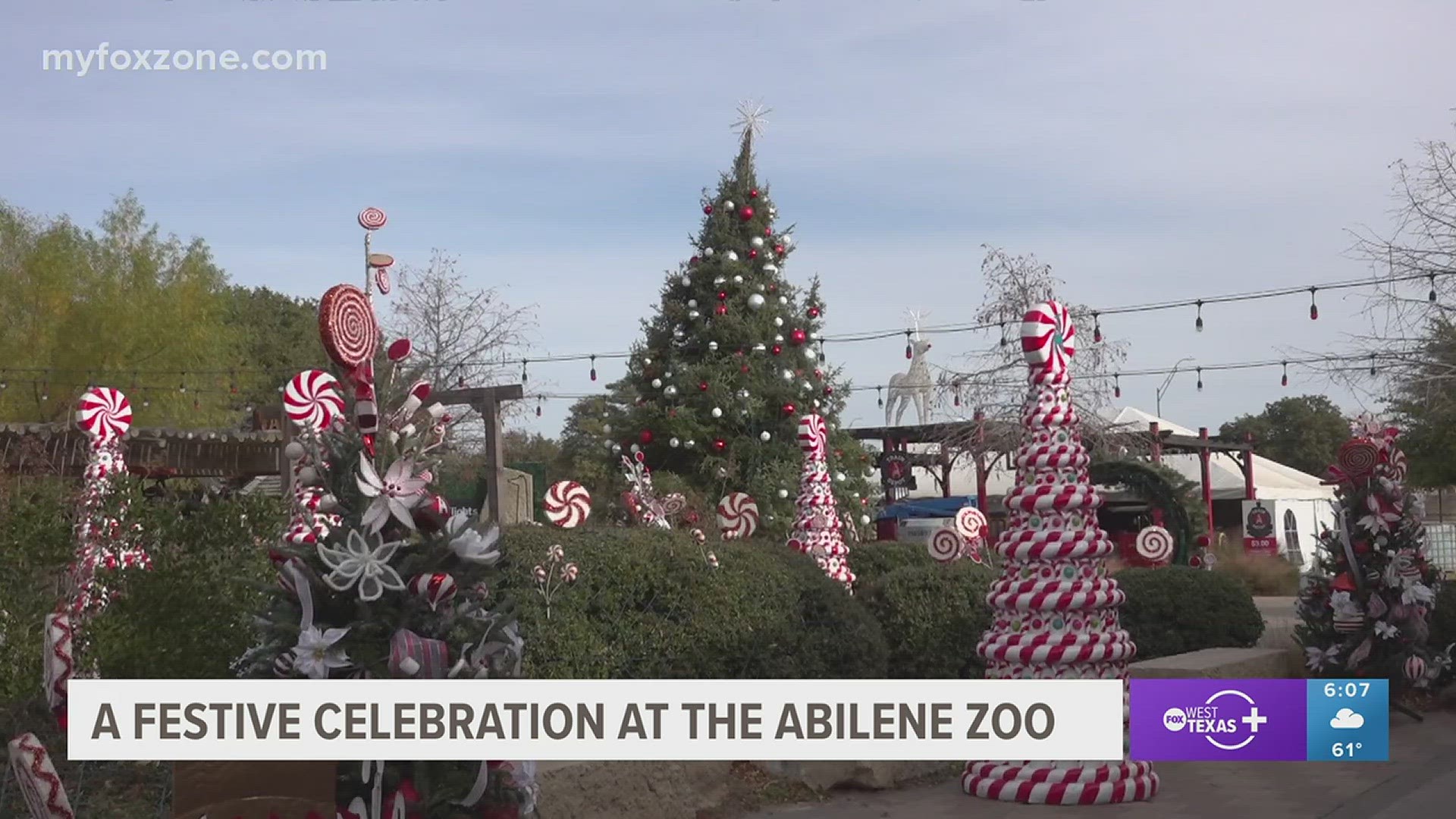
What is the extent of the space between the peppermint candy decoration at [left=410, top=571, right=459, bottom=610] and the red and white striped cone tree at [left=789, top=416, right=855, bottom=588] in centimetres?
853

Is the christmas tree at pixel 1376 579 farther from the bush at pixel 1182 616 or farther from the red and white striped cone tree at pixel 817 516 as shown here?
the red and white striped cone tree at pixel 817 516

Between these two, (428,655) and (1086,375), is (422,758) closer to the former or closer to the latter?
(428,655)

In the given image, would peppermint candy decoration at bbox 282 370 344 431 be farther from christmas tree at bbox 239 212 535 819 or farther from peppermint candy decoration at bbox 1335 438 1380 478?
peppermint candy decoration at bbox 1335 438 1380 478

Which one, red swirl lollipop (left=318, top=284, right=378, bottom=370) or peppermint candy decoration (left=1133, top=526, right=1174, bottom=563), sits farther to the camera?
peppermint candy decoration (left=1133, top=526, right=1174, bottom=563)

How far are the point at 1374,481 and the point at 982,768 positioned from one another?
4.97 metres

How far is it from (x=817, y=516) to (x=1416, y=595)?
539 cm

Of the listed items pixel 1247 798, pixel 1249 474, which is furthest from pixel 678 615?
pixel 1249 474

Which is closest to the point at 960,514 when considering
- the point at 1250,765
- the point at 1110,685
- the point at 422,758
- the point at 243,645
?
the point at 1250,765

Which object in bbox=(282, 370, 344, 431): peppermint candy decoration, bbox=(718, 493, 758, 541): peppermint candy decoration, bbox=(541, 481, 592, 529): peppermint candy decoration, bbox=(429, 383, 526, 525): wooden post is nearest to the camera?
bbox=(282, 370, 344, 431): peppermint candy decoration

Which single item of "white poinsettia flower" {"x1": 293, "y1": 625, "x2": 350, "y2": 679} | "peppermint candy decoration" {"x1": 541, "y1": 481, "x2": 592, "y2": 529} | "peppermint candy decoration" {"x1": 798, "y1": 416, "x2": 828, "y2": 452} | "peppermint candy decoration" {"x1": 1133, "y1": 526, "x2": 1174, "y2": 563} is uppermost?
"peppermint candy decoration" {"x1": 798, "y1": 416, "x2": 828, "y2": 452}

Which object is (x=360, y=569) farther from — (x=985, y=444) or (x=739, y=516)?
(x=985, y=444)

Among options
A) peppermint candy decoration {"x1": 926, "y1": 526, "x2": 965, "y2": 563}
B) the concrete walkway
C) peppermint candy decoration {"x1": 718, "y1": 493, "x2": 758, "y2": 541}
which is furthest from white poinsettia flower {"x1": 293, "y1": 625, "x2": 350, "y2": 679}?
peppermint candy decoration {"x1": 718, "y1": 493, "x2": 758, "y2": 541}

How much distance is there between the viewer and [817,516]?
13.8 meters

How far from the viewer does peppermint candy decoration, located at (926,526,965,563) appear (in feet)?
40.3
